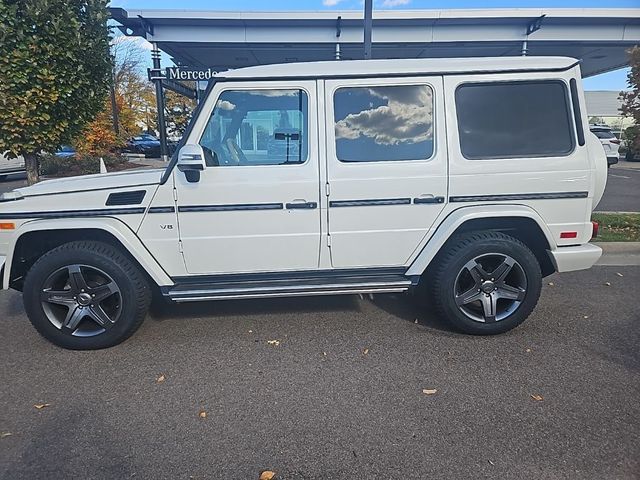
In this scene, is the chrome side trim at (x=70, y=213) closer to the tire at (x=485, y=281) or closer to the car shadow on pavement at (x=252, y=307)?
the car shadow on pavement at (x=252, y=307)

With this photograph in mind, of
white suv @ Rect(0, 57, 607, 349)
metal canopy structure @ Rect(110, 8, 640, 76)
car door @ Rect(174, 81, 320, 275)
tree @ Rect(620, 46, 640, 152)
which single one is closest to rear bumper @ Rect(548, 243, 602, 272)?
white suv @ Rect(0, 57, 607, 349)

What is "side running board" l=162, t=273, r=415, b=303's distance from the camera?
3.55 metres

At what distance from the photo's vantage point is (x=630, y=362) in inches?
129

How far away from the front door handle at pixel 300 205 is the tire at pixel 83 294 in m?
1.40

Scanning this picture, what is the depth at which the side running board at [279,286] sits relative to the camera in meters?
3.55

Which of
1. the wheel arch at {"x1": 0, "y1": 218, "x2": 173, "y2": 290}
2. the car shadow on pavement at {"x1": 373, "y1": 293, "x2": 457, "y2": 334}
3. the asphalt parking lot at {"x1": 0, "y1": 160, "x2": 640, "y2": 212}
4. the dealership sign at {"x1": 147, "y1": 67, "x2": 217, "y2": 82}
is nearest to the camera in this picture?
the wheel arch at {"x1": 0, "y1": 218, "x2": 173, "y2": 290}

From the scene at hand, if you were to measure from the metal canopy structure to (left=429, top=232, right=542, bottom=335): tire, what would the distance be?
13260 millimetres

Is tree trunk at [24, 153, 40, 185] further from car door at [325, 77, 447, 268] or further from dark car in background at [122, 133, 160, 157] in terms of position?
dark car in background at [122, 133, 160, 157]

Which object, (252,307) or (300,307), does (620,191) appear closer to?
(300,307)

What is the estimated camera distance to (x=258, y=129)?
3568mm

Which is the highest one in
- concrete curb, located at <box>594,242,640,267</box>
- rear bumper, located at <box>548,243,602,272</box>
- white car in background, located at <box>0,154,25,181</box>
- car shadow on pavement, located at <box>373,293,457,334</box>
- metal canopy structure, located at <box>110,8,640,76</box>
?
metal canopy structure, located at <box>110,8,640,76</box>

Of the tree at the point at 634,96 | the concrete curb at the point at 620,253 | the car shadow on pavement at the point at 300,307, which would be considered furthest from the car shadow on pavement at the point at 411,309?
the tree at the point at 634,96

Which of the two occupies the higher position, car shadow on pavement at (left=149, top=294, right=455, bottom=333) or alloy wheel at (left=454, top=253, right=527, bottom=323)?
alloy wheel at (left=454, top=253, right=527, bottom=323)

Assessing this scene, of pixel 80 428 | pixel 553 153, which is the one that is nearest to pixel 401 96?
pixel 553 153
